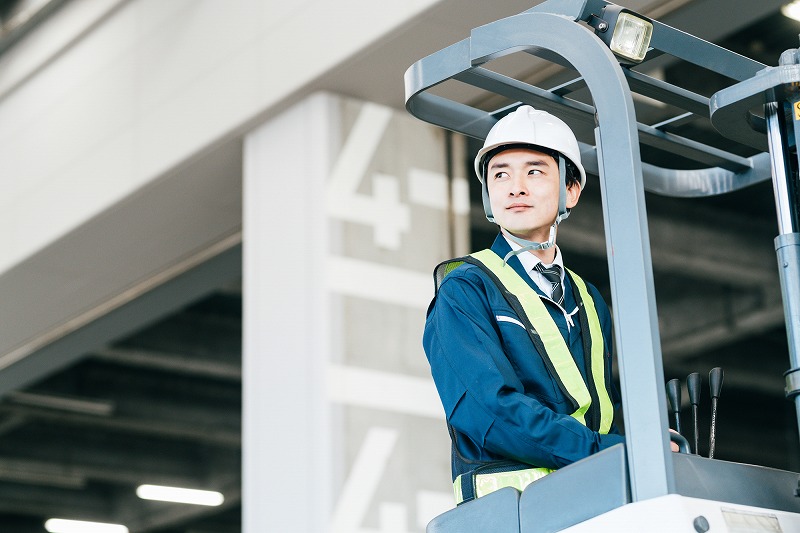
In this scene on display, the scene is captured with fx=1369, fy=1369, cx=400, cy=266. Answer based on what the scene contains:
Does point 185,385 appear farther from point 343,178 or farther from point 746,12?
point 746,12

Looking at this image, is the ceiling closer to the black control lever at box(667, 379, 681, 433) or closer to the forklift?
the forklift

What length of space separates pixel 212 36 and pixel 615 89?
5303 millimetres

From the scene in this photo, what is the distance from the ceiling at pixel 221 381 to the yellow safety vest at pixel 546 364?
20.6 ft

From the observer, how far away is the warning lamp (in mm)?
3721

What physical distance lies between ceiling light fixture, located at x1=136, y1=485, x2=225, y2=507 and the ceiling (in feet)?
0.62

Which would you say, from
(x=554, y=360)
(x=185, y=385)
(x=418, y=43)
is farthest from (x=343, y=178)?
(x=185, y=385)

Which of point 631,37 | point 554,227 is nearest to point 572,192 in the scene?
point 554,227

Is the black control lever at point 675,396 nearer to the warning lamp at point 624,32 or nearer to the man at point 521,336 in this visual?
the man at point 521,336

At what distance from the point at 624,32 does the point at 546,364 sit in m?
0.93

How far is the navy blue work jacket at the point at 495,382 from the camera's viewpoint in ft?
11.2

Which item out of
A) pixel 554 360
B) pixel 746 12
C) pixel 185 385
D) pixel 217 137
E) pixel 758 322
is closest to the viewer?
pixel 554 360

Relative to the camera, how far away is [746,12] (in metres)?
7.16

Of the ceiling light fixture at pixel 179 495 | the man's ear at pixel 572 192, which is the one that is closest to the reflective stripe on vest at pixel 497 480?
the man's ear at pixel 572 192

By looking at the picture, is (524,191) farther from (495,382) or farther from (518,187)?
(495,382)
